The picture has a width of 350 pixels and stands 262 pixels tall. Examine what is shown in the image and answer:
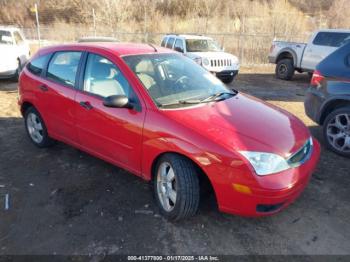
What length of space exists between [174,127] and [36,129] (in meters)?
2.88

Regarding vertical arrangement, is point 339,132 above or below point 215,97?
below

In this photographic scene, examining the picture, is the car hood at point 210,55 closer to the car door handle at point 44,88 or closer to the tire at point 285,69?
the tire at point 285,69

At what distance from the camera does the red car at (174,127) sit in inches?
111

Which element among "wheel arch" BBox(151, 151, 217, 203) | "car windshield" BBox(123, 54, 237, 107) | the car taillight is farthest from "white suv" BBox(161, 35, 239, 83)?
"wheel arch" BBox(151, 151, 217, 203)

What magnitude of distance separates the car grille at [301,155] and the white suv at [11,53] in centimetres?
930

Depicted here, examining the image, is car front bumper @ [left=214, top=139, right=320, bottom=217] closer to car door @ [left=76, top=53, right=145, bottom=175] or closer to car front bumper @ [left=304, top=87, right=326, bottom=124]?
car door @ [left=76, top=53, right=145, bottom=175]

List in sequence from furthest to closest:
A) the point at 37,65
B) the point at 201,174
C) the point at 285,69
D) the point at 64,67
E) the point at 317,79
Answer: the point at 285,69 → the point at 317,79 → the point at 37,65 → the point at 64,67 → the point at 201,174

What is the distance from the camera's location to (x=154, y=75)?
3680 mm

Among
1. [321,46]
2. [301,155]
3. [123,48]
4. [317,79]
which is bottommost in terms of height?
[301,155]

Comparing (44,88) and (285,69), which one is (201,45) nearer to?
(285,69)

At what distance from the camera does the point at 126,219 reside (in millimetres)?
3303

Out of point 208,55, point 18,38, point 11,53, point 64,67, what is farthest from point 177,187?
point 18,38

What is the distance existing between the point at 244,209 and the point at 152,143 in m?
1.08

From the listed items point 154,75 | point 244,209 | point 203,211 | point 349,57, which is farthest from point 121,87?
point 349,57
